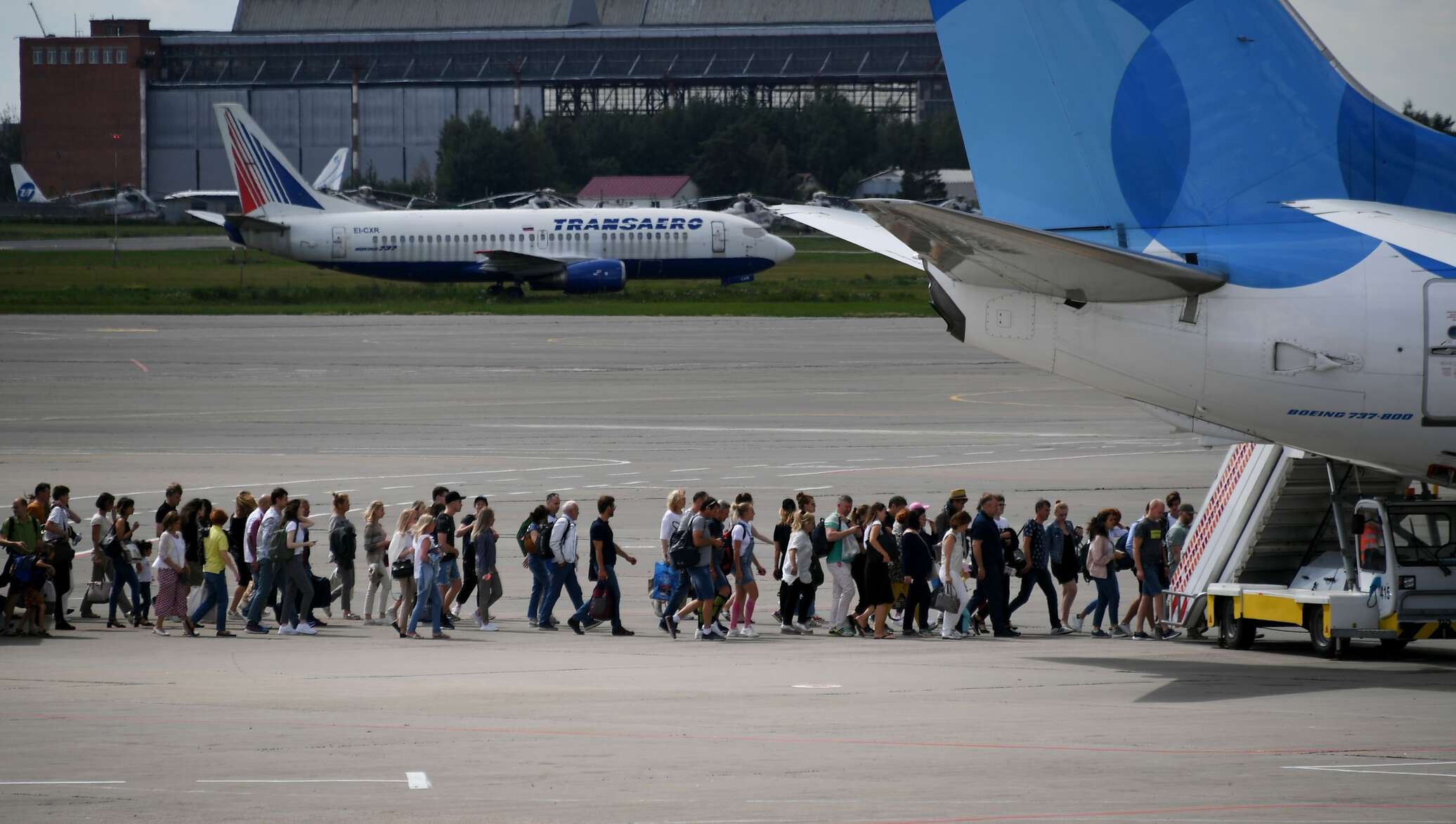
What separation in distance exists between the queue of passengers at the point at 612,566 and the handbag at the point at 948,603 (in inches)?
0.8

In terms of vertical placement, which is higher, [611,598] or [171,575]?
[171,575]

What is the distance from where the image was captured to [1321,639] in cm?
1803

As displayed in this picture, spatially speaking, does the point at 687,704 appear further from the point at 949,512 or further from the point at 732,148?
the point at 732,148

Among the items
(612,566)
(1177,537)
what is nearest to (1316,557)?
(1177,537)

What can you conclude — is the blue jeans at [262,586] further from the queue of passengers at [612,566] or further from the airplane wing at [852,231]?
the airplane wing at [852,231]

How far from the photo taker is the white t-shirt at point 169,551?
68.2 feet

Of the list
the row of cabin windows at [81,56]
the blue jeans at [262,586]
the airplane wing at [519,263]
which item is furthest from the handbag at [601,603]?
the row of cabin windows at [81,56]

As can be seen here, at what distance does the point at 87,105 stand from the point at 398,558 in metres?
144

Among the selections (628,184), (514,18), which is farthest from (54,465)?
(514,18)

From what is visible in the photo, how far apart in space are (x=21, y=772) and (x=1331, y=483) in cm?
1349

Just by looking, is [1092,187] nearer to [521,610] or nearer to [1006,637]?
[1006,637]

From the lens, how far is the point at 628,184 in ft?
449

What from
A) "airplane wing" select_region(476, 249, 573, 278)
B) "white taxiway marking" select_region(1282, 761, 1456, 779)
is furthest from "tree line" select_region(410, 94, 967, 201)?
"white taxiway marking" select_region(1282, 761, 1456, 779)

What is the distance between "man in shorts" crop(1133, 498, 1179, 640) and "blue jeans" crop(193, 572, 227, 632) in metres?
11.4
